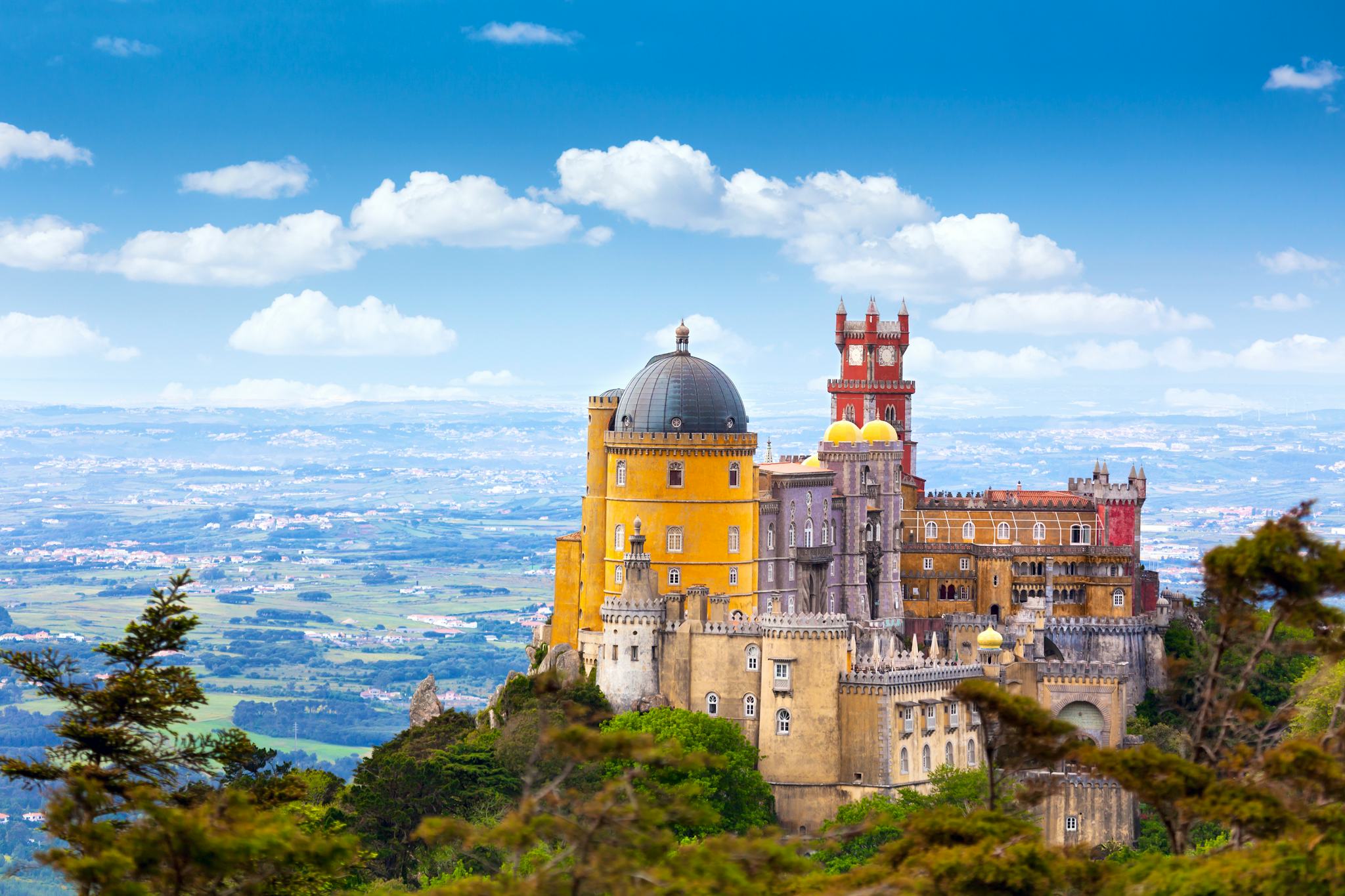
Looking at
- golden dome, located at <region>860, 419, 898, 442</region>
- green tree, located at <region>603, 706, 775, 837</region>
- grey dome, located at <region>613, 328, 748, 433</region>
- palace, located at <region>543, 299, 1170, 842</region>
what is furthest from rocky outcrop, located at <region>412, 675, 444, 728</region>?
golden dome, located at <region>860, 419, 898, 442</region>

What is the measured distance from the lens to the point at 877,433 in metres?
115

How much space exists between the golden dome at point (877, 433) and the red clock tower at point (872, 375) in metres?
21.9

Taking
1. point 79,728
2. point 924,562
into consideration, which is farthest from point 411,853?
point 79,728

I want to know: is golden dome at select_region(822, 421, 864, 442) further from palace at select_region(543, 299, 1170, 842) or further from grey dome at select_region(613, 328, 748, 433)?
grey dome at select_region(613, 328, 748, 433)

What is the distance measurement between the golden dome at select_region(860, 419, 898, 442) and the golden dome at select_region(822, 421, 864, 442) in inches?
30.9

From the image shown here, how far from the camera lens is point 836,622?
95.6 meters

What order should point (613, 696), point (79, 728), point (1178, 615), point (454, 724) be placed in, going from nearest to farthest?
point (79, 728) < point (613, 696) < point (454, 724) < point (1178, 615)

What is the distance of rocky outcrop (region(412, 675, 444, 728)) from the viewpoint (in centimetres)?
11906

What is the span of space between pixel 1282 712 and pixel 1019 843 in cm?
1094

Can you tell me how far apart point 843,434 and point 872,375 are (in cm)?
2693

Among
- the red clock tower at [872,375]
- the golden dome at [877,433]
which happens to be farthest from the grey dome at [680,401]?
the red clock tower at [872,375]

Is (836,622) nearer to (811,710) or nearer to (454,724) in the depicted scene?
(811,710)

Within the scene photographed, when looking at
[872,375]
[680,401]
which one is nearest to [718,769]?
[680,401]

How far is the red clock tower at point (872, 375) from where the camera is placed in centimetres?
13950
